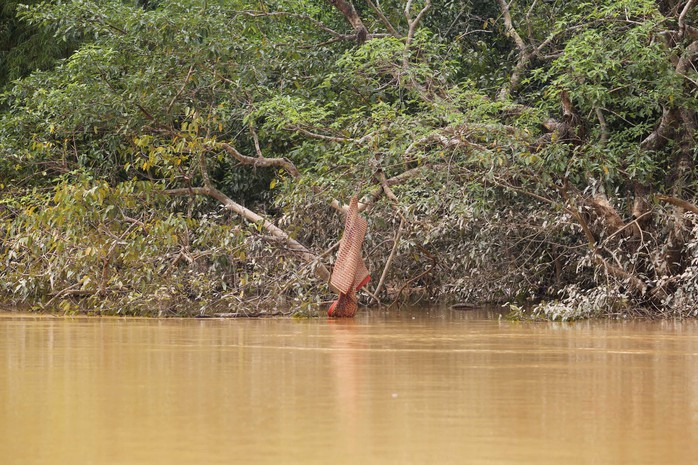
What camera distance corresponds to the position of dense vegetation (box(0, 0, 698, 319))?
10828 millimetres

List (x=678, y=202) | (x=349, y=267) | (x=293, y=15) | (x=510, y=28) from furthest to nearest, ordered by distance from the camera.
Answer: (x=293, y=15)
(x=510, y=28)
(x=678, y=202)
(x=349, y=267)

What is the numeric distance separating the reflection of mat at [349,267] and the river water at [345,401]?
12.8 ft

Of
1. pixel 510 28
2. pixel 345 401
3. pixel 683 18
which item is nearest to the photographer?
pixel 345 401

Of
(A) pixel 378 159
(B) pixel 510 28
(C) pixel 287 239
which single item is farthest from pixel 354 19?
(C) pixel 287 239

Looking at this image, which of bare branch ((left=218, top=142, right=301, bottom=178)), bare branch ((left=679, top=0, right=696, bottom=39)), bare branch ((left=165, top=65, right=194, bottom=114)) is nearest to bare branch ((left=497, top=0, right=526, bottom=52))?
bare branch ((left=679, top=0, right=696, bottom=39))

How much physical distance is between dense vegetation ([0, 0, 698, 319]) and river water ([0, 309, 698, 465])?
4.28 meters

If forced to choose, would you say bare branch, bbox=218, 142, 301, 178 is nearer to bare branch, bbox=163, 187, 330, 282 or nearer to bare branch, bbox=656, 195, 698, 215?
bare branch, bbox=163, 187, 330, 282

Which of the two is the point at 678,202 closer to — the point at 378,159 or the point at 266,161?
the point at 378,159

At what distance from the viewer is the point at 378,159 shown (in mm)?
11289

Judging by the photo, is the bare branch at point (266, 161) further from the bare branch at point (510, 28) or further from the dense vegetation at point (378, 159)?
the bare branch at point (510, 28)

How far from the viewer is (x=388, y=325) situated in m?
9.02

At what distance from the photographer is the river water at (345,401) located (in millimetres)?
2391

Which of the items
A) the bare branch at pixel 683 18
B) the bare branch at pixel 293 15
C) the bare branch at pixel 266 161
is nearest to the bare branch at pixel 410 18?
the bare branch at pixel 293 15

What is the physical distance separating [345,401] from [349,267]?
24.0 ft
